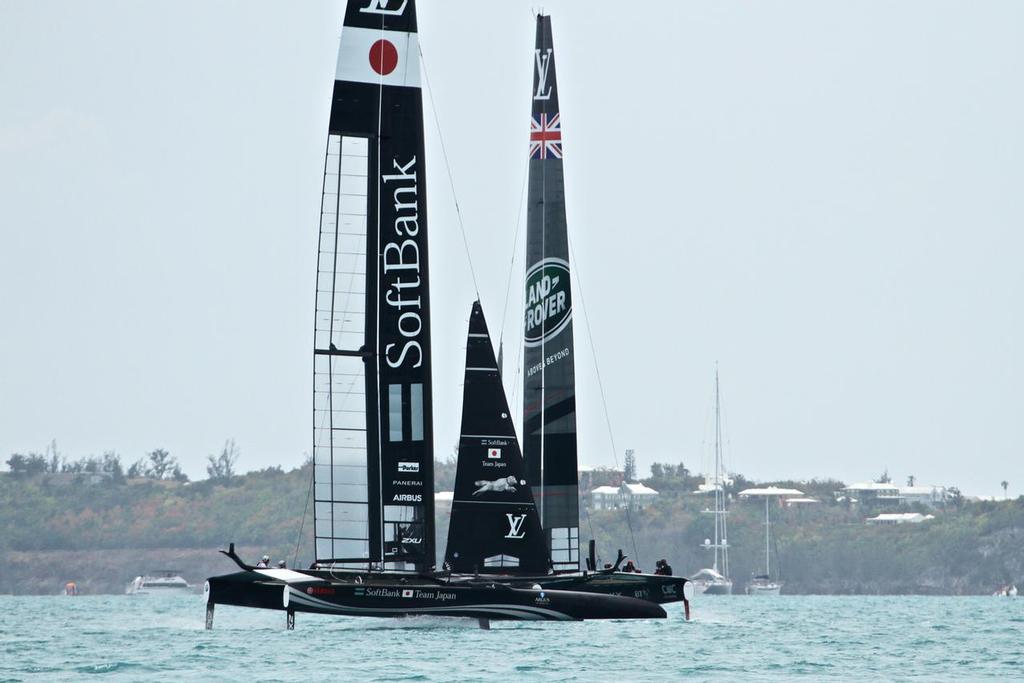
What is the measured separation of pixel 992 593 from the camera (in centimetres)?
14462

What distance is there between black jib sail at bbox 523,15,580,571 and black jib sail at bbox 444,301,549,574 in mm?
5208

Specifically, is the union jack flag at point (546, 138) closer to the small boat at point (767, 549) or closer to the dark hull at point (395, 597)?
the dark hull at point (395, 597)

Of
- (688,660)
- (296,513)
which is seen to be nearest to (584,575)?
(688,660)

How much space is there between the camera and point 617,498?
167500 millimetres

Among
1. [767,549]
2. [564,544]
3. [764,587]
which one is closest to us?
[564,544]

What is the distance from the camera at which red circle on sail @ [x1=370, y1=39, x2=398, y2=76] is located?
1607 inches

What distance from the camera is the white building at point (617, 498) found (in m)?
166

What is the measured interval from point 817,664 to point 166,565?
13058 cm

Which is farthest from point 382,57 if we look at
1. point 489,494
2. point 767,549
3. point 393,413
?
point 767,549

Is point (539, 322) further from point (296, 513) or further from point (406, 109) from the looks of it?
point (296, 513)

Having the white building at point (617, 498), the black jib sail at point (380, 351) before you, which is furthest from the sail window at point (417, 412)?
the white building at point (617, 498)

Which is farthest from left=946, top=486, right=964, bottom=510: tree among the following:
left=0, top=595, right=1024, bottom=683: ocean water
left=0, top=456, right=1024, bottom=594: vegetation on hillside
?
left=0, top=595, right=1024, bottom=683: ocean water

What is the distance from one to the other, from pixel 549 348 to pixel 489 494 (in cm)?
760

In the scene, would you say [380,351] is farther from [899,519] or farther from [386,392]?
[899,519]
